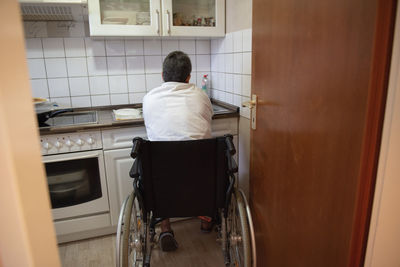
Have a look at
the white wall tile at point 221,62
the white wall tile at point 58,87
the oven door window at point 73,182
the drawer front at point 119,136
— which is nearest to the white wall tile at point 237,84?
the white wall tile at point 221,62

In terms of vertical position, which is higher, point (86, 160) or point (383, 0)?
point (383, 0)

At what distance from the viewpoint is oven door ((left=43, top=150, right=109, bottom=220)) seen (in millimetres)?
1817

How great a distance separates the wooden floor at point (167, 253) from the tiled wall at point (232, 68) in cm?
92

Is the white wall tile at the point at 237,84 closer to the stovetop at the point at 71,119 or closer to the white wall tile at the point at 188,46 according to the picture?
the white wall tile at the point at 188,46

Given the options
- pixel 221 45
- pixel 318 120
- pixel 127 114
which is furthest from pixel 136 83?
pixel 318 120

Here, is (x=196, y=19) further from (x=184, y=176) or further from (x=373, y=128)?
(x=373, y=128)

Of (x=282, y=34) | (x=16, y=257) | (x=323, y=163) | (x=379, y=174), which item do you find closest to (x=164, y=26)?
(x=282, y=34)

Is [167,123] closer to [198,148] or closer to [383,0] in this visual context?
[198,148]

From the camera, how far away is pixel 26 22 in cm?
202

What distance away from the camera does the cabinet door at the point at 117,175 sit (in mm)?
1906

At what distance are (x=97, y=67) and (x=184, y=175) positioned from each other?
1.29 metres

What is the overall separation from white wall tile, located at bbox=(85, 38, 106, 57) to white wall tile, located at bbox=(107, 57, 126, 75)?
75 millimetres

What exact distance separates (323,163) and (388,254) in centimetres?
31

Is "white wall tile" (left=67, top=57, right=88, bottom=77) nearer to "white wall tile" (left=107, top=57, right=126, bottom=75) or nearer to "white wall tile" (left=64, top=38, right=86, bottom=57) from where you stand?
"white wall tile" (left=64, top=38, right=86, bottom=57)
